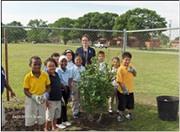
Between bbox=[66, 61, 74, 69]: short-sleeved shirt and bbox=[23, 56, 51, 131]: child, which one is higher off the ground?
bbox=[66, 61, 74, 69]: short-sleeved shirt

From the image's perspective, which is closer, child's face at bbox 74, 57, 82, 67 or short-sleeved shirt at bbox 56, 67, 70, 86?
short-sleeved shirt at bbox 56, 67, 70, 86

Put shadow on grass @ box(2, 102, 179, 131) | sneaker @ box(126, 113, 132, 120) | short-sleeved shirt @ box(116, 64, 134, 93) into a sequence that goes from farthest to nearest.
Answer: sneaker @ box(126, 113, 132, 120) < short-sleeved shirt @ box(116, 64, 134, 93) < shadow on grass @ box(2, 102, 179, 131)

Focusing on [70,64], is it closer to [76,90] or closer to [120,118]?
[76,90]

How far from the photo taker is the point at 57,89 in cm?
428

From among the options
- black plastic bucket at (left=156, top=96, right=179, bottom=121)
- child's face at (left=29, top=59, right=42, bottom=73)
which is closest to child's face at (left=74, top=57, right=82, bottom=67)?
child's face at (left=29, top=59, right=42, bottom=73)

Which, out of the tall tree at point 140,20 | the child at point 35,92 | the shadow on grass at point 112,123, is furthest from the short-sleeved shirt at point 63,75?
the tall tree at point 140,20

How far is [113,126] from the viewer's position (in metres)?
4.79

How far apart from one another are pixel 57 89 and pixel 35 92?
47 centimetres

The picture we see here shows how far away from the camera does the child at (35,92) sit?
12.8 feet

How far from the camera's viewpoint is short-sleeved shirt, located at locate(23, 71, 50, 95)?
3910 millimetres

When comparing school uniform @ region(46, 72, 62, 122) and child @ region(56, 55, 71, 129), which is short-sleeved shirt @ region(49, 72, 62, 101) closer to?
school uniform @ region(46, 72, 62, 122)

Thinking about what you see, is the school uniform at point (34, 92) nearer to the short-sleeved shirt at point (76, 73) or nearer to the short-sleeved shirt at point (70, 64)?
the short-sleeved shirt at point (76, 73)

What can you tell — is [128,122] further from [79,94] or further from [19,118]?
[19,118]

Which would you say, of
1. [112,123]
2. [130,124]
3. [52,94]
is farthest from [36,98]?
[130,124]
